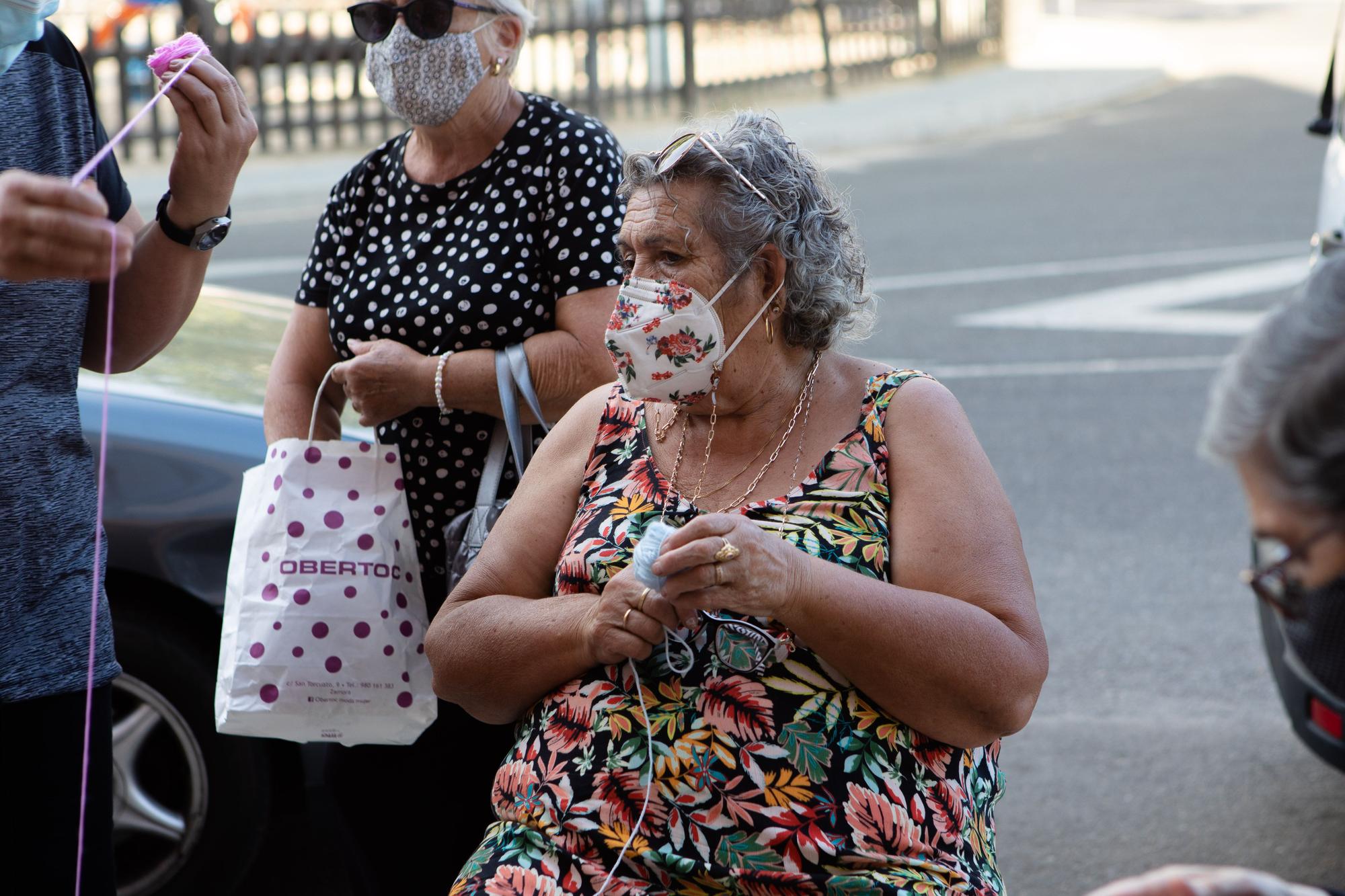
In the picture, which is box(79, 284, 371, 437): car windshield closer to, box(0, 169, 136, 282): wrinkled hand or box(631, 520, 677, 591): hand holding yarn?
box(0, 169, 136, 282): wrinkled hand

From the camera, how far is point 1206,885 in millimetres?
1537

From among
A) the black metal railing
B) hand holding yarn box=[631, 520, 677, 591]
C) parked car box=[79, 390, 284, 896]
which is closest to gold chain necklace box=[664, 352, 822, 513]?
hand holding yarn box=[631, 520, 677, 591]

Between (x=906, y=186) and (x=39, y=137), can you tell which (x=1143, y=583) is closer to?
(x=39, y=137)

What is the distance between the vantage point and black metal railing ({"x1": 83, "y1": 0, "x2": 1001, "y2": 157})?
1542cm

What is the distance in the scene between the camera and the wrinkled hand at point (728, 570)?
224cm

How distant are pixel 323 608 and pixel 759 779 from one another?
916 mm

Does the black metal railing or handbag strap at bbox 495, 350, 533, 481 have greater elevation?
handbag strap at bbox 495, 350, 533, 481

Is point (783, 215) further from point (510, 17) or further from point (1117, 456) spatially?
point (1117, 456)

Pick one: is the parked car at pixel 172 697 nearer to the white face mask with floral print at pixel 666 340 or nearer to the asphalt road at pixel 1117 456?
the white face mask with floral print at pixel 666 340

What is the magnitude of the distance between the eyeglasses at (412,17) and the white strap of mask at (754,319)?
0.89 meters

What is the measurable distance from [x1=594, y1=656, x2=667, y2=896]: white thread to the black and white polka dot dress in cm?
68

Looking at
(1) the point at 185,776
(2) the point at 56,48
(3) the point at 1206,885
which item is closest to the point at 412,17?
(2) the point at 56,48

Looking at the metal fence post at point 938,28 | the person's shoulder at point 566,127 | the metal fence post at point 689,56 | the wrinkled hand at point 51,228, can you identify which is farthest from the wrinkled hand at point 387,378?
the metal fence post at point 938,28

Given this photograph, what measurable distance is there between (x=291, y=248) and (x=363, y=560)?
902cm
